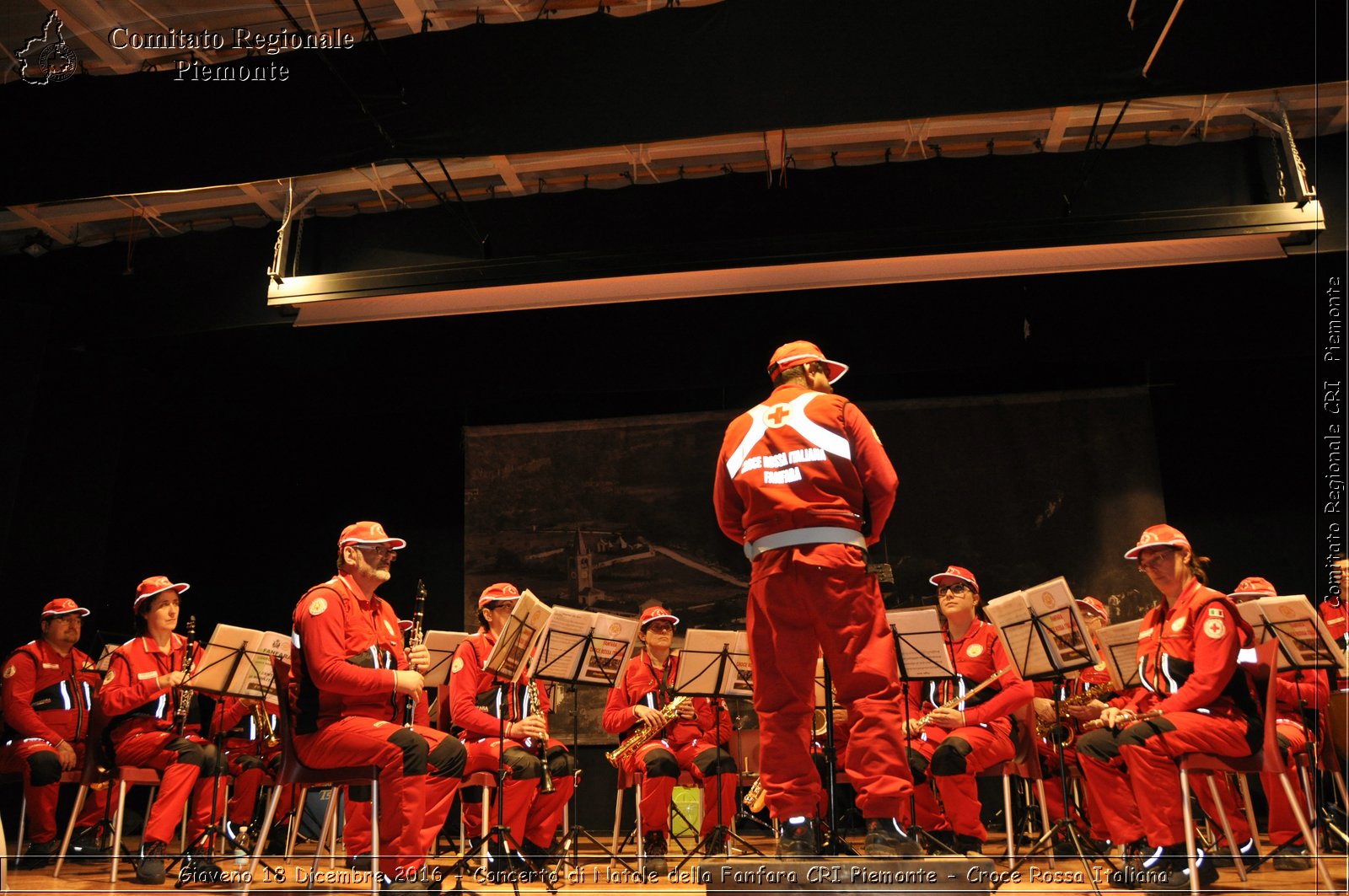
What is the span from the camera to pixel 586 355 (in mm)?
10336

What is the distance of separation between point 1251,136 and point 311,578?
33.6 ft

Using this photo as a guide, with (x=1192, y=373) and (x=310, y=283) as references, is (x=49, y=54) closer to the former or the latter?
(x=310, y=283)

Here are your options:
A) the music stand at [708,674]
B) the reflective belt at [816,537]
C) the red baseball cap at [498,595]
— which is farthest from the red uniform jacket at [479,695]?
the reflective belt at [816,537]

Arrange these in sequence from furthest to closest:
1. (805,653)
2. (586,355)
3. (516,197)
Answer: (586,355) → (516,197) → (805,653)

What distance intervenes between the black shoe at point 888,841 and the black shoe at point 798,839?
24 centimetres

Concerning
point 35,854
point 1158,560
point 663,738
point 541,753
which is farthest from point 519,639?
point 35,854

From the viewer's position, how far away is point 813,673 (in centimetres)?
419

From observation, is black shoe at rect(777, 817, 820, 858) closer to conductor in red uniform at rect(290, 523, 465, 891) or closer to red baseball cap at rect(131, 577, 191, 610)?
conductor in red uniform at rect(290, 523, 465, 891)

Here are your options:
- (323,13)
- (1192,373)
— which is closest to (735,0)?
(323,13)

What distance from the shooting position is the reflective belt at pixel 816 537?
4.19 m

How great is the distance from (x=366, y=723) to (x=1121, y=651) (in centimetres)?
457

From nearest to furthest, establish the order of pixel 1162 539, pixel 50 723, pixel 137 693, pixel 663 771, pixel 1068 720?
pixel 1162 539 < pixel 137 693 < pixel 663 771 < pixel 1068 720 < pixel 50 723

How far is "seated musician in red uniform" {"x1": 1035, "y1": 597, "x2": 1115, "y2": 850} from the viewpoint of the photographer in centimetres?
714

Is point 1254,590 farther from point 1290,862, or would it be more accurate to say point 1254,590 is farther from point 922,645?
point 922,645
